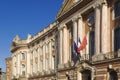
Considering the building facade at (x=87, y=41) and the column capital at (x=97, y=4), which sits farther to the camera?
the column capital at (x=97, y=4)

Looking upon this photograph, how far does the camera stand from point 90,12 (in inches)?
1781

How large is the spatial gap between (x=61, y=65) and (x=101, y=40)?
13.6 metres

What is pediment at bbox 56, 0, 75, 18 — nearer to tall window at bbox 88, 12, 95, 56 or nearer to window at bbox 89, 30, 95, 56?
tall window at bbox 88, 12, 95, 56

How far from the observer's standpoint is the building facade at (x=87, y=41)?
39113mm

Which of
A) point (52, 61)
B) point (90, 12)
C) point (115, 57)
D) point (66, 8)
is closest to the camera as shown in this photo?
point (115, 57)

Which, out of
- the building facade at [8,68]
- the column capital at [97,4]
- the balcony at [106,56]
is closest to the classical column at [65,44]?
the balcony at [106,56]

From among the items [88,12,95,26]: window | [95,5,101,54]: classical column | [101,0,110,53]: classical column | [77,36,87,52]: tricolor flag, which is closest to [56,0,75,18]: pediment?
[88,12,95,26]: window

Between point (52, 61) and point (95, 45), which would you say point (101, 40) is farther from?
point (52, 61)

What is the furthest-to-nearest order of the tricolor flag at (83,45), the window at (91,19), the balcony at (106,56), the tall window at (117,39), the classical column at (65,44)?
the classical column at (65,44)
the window at (91,19)
the tricolor flag at (83,45)
the tall window at (117,39)
the balcony at (106,56)

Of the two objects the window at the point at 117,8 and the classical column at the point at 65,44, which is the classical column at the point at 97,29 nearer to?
the window at the point at 117,8

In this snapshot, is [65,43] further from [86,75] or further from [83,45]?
[83,45]

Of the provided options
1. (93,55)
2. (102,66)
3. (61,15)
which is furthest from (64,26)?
(102,66)

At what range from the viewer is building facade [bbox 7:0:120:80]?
39113 mm

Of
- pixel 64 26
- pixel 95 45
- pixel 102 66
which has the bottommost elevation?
pixel 102 66
